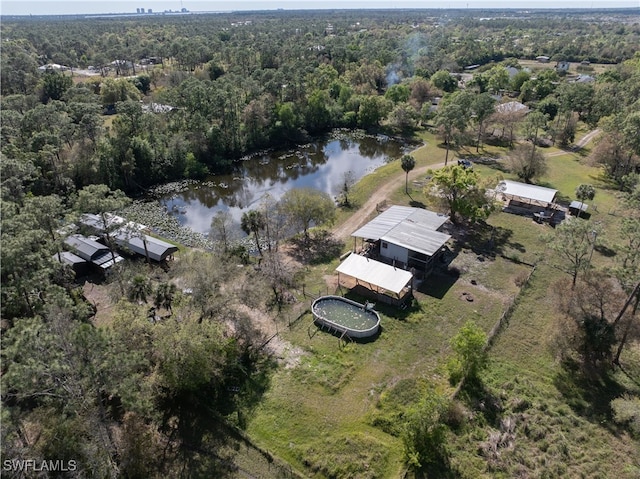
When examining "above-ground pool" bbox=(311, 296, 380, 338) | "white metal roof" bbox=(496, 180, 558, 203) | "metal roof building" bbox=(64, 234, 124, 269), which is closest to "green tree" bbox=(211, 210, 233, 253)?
"metal roof building" bbox=(64, 234, 124, 269)

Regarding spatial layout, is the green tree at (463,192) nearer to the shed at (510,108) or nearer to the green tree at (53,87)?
the shed at (510,108)

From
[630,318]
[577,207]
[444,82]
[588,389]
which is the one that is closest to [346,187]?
[577,207]

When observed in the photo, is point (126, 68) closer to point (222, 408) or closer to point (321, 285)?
point (321, 285)

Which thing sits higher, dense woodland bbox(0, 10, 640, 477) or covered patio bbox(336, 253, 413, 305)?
dense woodland bbox(0, 10, 640, 477)

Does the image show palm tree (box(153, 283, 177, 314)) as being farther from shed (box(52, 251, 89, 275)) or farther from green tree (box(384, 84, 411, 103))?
green tree (box(384, 84, 411, 103))

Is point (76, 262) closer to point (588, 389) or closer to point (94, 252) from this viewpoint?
point (94, 252)

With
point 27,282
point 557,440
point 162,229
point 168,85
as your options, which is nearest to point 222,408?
point 27,282
